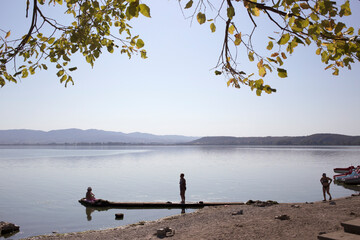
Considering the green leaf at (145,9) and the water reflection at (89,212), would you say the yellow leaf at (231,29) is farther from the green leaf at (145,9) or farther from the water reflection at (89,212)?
the water reflection at (89,212)

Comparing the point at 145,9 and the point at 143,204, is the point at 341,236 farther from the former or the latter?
the point at 143,204

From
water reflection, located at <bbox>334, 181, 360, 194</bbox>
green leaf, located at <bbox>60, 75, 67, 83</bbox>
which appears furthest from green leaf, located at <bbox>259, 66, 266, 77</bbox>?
water reflection, located at <bbox>334, 181, 360, 194</bbox>

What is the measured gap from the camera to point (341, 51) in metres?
4.43

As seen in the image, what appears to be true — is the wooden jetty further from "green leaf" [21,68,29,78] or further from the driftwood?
"green leaf" [21,68,29,78]

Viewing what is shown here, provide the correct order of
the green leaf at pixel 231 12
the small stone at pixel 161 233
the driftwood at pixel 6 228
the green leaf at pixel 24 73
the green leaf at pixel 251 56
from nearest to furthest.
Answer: the green leaf at pixel 231 12
the green leaf at pixel 251 56
the green leaf at pixel 24 73
the small stone at pixel 161 233
the driftwood at pixel 6 228

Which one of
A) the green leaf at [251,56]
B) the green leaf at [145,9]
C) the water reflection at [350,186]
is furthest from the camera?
the water reflection at [350,186]

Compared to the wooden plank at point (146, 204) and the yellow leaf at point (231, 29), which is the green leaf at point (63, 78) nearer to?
the yellow leaf at point (231, 29)

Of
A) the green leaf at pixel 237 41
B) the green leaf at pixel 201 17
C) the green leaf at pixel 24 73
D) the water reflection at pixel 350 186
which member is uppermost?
the green leaf at pixel 201 17

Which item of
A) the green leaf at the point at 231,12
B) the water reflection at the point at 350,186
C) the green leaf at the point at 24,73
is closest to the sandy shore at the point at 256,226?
the green leaf at the point at 24,73

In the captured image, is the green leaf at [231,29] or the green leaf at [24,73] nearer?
the green leaf at [231,29]

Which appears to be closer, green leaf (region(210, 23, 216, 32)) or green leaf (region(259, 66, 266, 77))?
green leaf (region(210, 23, 216, 32))

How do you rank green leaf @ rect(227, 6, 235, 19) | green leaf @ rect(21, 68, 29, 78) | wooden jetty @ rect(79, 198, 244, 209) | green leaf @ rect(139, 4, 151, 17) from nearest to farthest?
green leaf @ rect(139, 4, 151, 17) → green leaf @ rect(227, 6, 235, 19) → green leaf @ rect(21, 68, 29, 78) → wooden jetty @ rect(79, 198, 244, 209)

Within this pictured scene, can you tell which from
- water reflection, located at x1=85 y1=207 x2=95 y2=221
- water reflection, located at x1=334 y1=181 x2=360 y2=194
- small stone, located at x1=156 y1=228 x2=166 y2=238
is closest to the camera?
small stone, located at x1=156 y1=228 x2=166 y2=238

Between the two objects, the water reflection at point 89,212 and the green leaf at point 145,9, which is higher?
the green leaf at point 145,9
